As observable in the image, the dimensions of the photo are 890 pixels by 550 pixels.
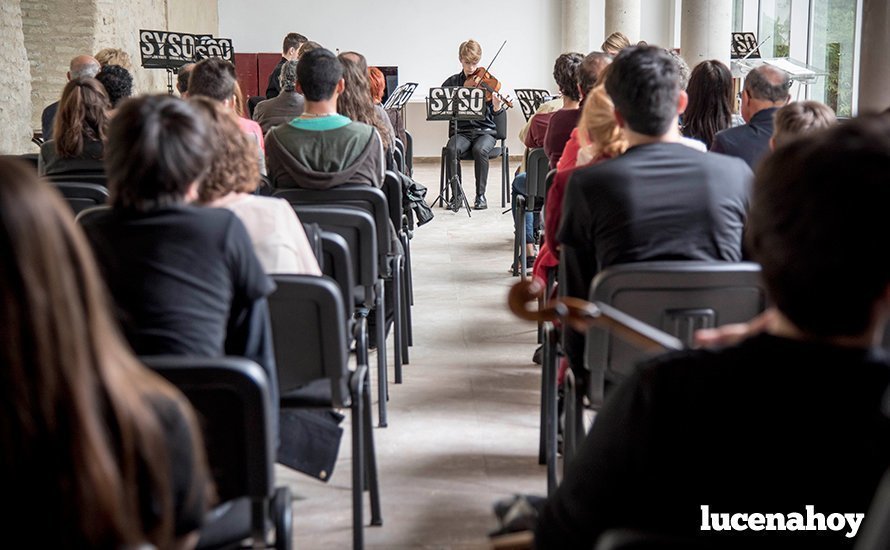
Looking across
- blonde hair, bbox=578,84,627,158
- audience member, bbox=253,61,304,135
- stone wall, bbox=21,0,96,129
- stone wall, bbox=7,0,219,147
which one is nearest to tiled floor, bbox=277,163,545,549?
blonde hair, bbox=578,84,627,158

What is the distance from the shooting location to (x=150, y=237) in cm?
198

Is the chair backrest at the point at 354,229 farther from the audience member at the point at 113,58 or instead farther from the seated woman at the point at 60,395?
the audience member at the point at 113,58

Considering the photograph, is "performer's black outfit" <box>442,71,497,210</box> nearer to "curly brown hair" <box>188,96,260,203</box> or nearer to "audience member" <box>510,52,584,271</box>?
"audience member" <box>510,52,584,271</box>

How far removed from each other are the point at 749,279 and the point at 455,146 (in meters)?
7.11

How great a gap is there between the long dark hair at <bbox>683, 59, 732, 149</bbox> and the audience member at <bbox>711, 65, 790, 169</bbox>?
16 cm

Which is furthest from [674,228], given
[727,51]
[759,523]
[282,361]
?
[727,51]

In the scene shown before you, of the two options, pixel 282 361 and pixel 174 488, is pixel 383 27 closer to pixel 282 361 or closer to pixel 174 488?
pixel 282 361

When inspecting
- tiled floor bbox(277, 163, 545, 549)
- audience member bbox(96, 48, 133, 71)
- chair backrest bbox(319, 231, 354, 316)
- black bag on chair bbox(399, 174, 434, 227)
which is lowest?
tiled floor bbox(277, 163, 545, 549)

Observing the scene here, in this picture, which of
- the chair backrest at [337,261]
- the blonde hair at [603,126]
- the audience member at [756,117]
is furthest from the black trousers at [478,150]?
the chair backrest at [337,261]

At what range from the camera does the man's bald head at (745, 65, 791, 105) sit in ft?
13.9

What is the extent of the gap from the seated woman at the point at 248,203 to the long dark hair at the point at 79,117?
193 centimetres

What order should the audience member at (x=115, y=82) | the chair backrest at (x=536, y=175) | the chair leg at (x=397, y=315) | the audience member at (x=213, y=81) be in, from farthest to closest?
the chair backrest at (x=536, y=175), the audience member at (x=115, y=82), the audience member at (x=213, y=81), the chair leg at (x=397, y=315)

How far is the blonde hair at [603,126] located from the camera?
3.30 m

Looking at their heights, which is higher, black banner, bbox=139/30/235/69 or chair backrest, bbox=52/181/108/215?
black banner, bbox=139/30/235/69
